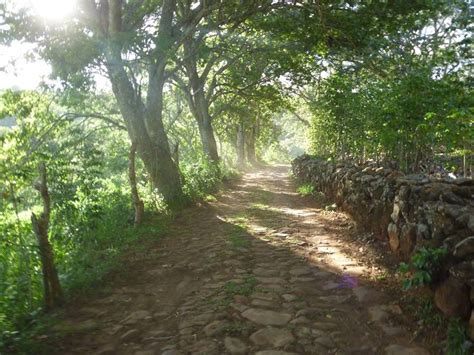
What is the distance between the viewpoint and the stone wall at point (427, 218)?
365 centimetres

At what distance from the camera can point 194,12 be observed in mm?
11180

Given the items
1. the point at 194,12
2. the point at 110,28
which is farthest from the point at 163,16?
the point at 110,28

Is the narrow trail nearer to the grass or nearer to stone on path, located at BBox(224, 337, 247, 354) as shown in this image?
stone on path, located at BBox(224, 337, 247, 354)

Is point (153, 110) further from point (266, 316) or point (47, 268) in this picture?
point (266, 316)

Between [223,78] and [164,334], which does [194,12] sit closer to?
[164,334]

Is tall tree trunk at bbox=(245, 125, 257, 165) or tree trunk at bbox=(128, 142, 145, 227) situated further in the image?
tall tree trunk at bbox=(245, 125, 257, 165)

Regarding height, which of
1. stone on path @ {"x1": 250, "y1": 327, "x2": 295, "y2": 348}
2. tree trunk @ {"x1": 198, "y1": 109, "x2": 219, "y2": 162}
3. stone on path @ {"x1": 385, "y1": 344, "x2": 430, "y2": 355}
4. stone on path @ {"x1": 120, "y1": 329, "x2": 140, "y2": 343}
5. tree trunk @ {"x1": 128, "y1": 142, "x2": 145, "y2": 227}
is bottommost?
stone on path @ {"x1": 385, "y1": 344, "x2": 430, "y2": 355}

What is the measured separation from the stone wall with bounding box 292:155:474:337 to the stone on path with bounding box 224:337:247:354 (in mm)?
1881

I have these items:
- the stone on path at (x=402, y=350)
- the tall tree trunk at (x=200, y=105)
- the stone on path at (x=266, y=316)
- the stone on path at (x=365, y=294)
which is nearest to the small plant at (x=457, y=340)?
the stone on path at (x=402, y=350)

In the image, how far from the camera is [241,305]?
466cm

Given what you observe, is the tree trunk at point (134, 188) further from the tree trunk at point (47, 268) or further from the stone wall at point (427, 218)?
the stone wall at point (427, 218)

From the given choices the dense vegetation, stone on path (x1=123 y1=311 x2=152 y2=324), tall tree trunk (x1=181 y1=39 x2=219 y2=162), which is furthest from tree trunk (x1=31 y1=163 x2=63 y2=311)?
tall tree trunk (x1=181 y1=39 x2=219 y2=162)

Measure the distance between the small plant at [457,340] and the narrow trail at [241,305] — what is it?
0.88 ft

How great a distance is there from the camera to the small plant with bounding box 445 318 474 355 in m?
3.21
